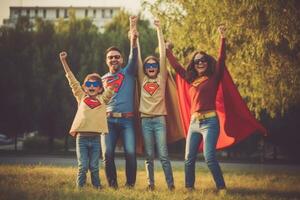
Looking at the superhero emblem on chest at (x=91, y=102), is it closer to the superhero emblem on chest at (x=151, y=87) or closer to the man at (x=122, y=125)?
the man at (x=122, y=125)

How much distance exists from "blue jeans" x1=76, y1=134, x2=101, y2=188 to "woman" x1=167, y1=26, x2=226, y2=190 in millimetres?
1360

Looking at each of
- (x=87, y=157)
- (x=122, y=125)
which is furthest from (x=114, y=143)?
(x=87, y=157)

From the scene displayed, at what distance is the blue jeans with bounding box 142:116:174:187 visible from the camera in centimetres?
640

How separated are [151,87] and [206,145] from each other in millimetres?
1243

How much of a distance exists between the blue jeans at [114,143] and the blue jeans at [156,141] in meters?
0.22

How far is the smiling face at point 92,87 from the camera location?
6457 millimetres

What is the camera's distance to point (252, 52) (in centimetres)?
984

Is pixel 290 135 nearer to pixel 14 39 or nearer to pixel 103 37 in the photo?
pixel 103 37

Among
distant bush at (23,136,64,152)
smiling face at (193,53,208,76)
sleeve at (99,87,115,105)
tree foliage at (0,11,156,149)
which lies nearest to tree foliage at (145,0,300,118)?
smiling face at (193,53,208,76)

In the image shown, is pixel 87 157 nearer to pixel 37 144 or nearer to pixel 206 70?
pixel 206 70

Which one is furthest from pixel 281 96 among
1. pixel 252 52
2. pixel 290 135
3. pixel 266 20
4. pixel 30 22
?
pixel 30 22

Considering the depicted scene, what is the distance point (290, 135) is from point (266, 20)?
1313 centimetres

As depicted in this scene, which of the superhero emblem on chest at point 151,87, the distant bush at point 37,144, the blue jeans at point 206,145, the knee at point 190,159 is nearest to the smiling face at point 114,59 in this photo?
the superhero emblem on chest at point 151,87

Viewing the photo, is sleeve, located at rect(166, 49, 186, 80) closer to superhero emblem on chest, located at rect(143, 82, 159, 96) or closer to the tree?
superhero emblem on chest, located at rect(143, 82, 159, 96)
